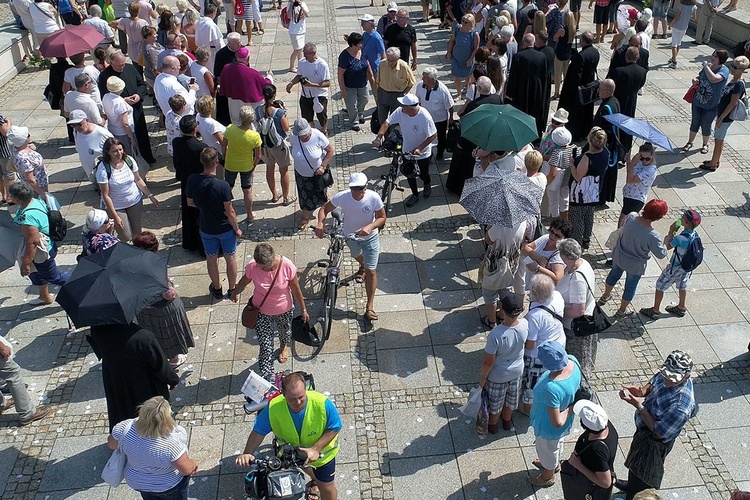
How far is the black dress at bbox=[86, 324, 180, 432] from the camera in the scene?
16.9 ft

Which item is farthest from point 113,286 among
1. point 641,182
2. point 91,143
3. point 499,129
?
point 641,182

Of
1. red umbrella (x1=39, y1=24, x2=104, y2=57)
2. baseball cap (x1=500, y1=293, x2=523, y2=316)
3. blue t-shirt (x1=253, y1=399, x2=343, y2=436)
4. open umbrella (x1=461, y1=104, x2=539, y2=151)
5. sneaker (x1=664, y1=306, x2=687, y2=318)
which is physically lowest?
sneaker (x1=664, y1=306, x2=687, y2=318)

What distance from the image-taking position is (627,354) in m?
6.88

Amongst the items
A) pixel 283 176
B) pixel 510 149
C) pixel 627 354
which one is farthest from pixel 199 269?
pixel 627 354

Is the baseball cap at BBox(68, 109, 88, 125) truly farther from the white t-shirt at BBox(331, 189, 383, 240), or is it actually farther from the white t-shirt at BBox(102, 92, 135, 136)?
the white t-shirt at BBox(331, 189, 383, 240)

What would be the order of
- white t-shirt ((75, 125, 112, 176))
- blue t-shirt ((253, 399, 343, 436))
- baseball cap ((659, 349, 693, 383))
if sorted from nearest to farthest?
1. blue t-shirt ((253, 399, 343, 436))
2. baseball cap ((659, 349, 693, 383))
3. white t-shirt ((75, 125, 112, 176))

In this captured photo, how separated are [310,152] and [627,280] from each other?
3954 mm

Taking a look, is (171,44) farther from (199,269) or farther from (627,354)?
(627,354)

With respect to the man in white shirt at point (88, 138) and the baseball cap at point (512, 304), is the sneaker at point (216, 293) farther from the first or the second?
the baseball cap at point (512, 304)

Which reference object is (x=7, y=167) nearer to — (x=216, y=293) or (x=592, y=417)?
(x=216, y=293)

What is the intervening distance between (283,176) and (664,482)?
19.8ft

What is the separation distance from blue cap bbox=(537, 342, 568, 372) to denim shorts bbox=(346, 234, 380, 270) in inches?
102

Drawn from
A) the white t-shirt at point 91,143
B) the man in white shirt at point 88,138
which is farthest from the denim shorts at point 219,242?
the white t-shirt at point 91,143

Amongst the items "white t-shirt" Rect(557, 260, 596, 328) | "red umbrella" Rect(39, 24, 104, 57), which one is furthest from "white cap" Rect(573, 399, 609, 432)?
"red umbrella" Rect(39, 24, 104, 57)
